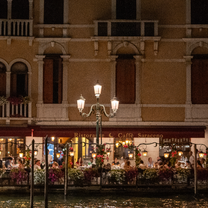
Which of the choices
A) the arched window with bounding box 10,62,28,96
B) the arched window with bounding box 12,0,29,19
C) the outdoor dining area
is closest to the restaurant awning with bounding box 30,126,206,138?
the arched window with bounding box 10,62,28,96

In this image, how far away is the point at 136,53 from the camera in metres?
19.3

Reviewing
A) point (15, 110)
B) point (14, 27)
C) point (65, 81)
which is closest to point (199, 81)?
point (65, 81)

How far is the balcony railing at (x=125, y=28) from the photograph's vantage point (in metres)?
19.1

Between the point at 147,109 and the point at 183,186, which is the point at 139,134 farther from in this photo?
the point at 183,186

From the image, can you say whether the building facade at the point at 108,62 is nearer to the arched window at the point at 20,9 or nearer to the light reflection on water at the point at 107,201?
the arched window at the point at 20,9

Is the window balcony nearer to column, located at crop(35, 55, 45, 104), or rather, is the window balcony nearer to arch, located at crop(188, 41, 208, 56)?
column, located at crop(35, 55, 45, 104)

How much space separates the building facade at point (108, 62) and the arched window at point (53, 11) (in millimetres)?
44

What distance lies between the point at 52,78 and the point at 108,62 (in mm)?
2517

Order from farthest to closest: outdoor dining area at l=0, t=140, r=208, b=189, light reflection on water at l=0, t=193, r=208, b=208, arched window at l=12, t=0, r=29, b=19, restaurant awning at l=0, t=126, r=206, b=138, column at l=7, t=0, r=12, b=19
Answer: arched window at l=12, t=0, r=29, b=19, column at l=7, t=0, r=12, b=19, restaurant awning at l=0, t=126, r=206, b=138, outdoor dining area at l=0, t=140, r=208, b=189, light reflection on water at l=0, t=193, r=208, b=208

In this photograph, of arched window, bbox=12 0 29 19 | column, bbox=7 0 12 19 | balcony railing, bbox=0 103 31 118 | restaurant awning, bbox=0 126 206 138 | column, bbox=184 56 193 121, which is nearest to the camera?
restaurant awning, bbox=0 126 206 138

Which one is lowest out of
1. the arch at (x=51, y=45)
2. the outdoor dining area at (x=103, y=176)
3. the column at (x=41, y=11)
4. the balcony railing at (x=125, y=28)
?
the outdoor dining area at (x=103, y=176)

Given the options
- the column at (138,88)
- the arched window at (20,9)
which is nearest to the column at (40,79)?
the arched window at (20,9)

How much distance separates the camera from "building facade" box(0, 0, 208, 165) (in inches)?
758

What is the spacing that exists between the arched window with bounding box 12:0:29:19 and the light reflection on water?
780 cm
